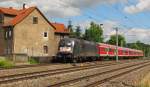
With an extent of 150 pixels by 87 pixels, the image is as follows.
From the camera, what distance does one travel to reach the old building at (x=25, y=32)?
65.8m

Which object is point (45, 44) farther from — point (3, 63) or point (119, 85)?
point (119, 85)

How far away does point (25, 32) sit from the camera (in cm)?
6788

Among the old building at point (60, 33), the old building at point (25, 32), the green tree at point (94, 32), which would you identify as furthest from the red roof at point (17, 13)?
the green tree at point (94, 32)

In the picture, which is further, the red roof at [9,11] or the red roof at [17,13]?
the red roof at [9,11]

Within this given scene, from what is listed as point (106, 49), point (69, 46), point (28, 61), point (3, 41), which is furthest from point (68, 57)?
point (3, 41)

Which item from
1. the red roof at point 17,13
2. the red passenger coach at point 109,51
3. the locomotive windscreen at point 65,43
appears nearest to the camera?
the locomotive windscreen at point 65,43

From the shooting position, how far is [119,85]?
64.1 feet

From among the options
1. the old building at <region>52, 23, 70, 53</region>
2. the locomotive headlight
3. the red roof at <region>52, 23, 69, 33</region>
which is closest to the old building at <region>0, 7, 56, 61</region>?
the old building at <region>52, 23, 70, 53</region>

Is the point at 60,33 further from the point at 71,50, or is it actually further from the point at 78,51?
the point at 71,50

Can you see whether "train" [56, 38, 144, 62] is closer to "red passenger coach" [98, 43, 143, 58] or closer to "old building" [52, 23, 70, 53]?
"red passenger coach" [98, 43, 143, 58]

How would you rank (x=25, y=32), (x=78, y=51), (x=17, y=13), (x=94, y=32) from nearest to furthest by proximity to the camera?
(x=78, y=51)
(x=25, y=32)
(x=17, y=13)
(x=94, y=32)

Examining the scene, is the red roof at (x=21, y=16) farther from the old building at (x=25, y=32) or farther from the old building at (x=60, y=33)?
the old building at (x=60, y=33)

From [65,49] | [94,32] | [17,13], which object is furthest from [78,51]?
[94,32]

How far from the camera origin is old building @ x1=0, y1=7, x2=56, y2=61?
65.8 m
